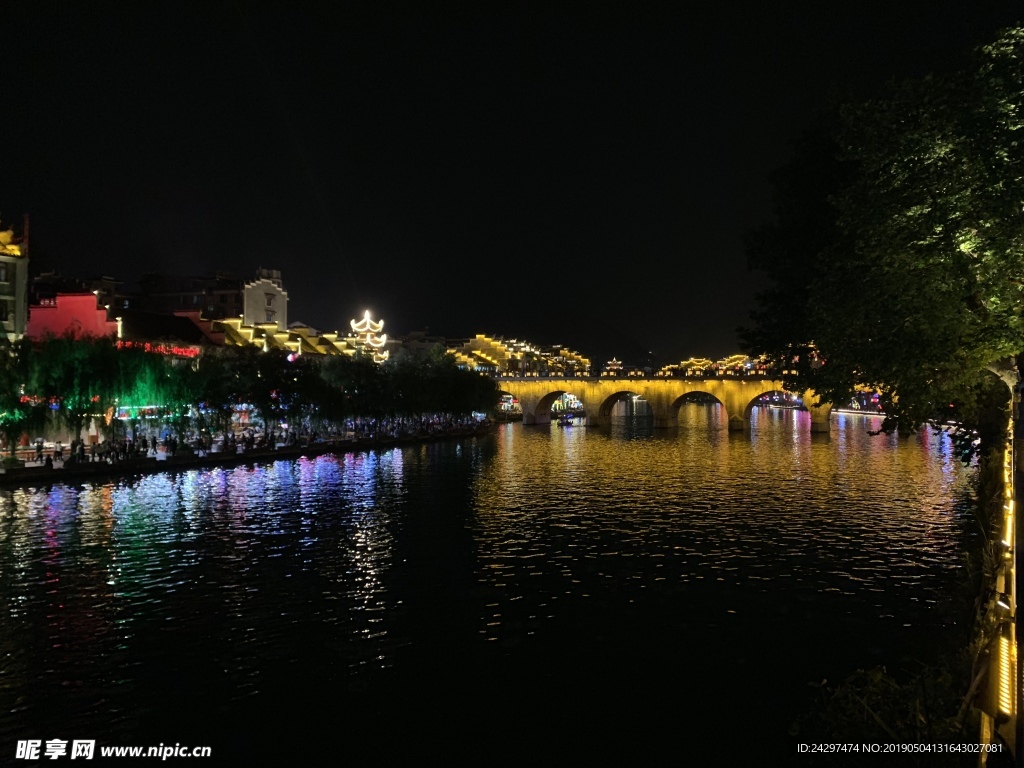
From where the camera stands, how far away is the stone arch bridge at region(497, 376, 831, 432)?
12138 centimetres

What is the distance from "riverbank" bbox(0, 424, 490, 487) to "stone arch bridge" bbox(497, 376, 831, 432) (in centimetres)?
5281

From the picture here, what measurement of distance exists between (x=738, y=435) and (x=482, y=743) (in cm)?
9156

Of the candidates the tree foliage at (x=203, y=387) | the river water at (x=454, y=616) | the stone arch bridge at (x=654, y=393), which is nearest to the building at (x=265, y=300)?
the tree foliage at (x=203, y=387)

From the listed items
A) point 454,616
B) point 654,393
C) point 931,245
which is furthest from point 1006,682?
point 654,393

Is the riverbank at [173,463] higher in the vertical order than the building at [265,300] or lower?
lower

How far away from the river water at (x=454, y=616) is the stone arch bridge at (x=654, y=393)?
8062cm

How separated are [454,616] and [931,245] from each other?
13451mm

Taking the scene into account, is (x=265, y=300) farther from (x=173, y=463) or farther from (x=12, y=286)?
(x=173, y=463)

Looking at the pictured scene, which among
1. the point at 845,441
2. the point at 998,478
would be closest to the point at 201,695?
the point at 998,478

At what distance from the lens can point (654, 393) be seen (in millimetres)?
126125

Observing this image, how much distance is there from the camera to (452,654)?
57.4 ft

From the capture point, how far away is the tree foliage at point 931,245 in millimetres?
16219

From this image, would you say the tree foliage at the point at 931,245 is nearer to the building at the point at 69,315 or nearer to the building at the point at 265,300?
the building at the point at 69,315

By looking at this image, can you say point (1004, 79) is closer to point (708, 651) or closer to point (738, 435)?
point (708, 651)
